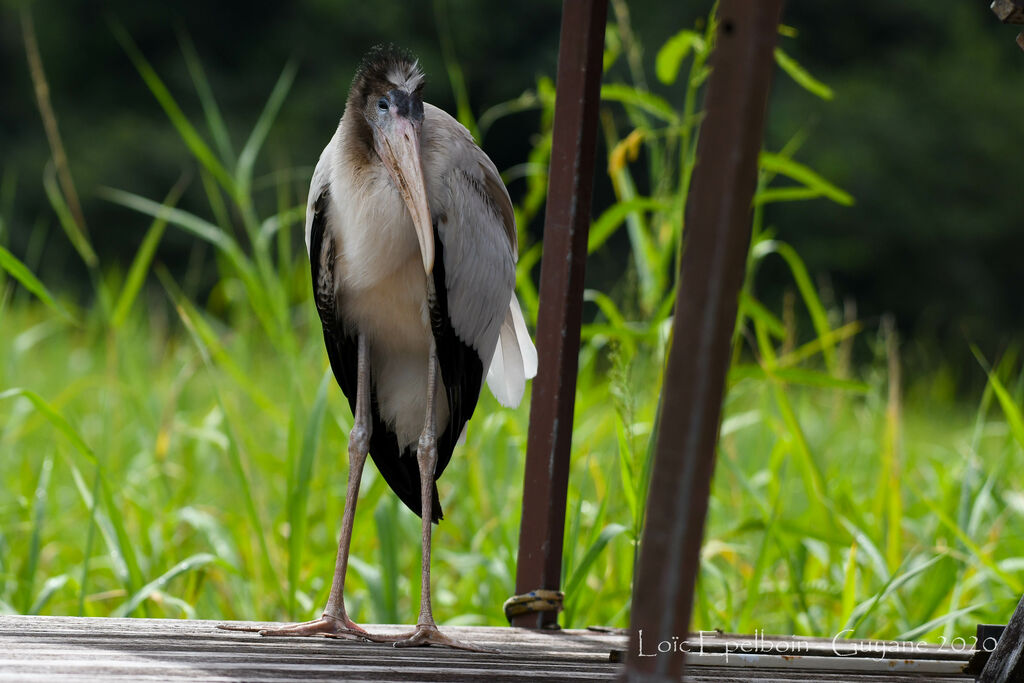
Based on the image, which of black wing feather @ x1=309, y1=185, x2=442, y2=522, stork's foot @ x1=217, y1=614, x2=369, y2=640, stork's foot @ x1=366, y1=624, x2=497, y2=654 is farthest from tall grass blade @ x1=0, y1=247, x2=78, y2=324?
stork's foot @ x1=366, y1=624, x2=497, y2=654

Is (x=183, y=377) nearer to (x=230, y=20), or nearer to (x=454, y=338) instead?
(x=454, y=338)

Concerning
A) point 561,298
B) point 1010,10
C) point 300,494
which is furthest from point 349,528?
point 1010,10

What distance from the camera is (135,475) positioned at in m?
3.31

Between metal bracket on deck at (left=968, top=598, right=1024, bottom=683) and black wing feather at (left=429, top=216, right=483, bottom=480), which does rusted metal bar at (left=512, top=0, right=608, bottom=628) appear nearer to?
black wing feather at (left=429, top=216, right=483, bottom=480)

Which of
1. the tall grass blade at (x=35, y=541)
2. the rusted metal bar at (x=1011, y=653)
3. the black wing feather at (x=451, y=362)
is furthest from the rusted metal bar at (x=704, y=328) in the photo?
the tall grass blade at (x=35, y=541)

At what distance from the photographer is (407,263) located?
6.41ft

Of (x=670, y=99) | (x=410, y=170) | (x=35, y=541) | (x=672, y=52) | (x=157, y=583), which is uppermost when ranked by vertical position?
(x=670, y=99)

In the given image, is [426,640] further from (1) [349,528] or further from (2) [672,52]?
(2) [672,52]

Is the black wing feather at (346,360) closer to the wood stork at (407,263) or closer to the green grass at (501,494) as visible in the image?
the wood stork at (407,263)

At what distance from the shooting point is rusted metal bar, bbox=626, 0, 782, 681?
98 cm

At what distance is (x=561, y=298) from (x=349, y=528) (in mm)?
536

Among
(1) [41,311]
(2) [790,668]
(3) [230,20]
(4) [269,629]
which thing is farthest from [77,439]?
(3) [230,20]

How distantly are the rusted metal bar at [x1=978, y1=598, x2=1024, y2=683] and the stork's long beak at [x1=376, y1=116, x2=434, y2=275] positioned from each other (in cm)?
95

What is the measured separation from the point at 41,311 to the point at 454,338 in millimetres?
6012
